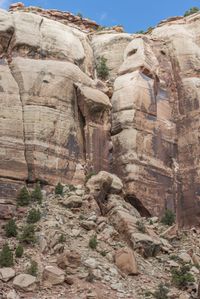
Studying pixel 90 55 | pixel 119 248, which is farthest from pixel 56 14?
pixel 119 248

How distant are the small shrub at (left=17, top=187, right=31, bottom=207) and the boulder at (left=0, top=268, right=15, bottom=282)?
24.5 feet

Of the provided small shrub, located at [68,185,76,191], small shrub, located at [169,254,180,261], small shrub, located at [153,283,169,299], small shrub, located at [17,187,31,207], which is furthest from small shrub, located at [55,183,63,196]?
small shrub, located at [153,283,169,299]

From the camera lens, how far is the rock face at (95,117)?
4391cm

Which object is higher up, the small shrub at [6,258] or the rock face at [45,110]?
the rock face at [45,110]

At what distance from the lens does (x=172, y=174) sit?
1907 inches

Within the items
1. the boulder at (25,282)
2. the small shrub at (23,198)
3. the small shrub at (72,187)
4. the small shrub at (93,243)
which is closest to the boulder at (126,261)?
the small shrub at (93,243)

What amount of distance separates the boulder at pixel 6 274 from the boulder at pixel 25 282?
0.31 m

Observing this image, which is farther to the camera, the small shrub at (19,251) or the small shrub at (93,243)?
the small shrub at (93,243)

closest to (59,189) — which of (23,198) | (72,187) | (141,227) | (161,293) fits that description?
(72,187)

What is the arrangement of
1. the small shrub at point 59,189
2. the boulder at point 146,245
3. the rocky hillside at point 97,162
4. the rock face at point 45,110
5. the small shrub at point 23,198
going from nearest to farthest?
the rocky hillside at point 97,162 < the boulder at point 146,245 < the small shrub at point 23,198 < the small shrub at point 59,189 < the rock face at point 45,110

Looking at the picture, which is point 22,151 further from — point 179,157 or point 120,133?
point 179,157

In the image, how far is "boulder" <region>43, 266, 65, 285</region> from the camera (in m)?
32.7

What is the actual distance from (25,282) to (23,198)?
8.77 metres

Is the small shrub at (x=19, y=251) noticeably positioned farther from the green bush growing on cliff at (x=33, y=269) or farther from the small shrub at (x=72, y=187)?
the small shrub at (x=72, y=187)
